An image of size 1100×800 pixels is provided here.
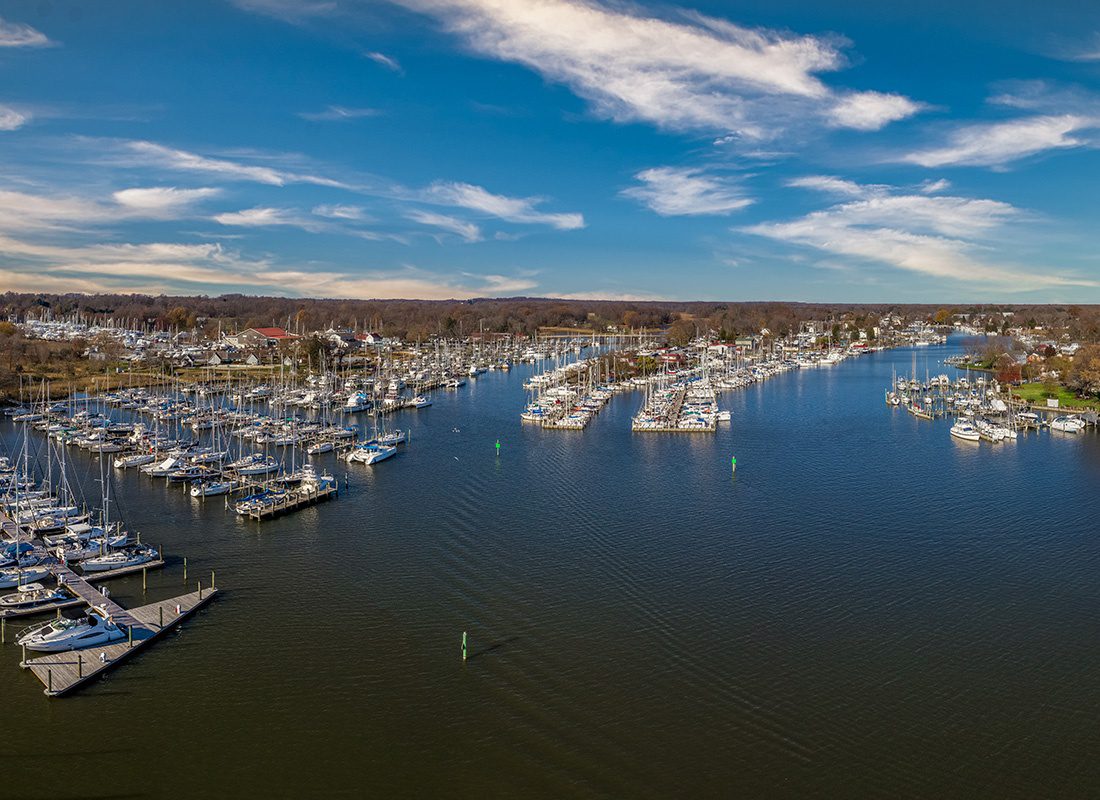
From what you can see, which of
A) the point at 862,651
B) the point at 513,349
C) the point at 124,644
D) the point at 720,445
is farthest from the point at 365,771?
the point at 513,349

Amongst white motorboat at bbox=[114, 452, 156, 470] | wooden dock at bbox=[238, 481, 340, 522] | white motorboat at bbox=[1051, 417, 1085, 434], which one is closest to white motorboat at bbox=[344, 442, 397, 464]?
wooden dock at bbox=[238, 481, 340, 522]

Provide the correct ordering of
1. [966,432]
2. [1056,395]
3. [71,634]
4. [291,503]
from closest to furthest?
[71,634], [291,503], [966,432], [1056,395]

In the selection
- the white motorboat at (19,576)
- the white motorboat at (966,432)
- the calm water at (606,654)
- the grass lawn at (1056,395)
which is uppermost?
the grass lawn at (1056,395)

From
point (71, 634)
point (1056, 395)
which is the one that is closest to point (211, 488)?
point (71, 634)

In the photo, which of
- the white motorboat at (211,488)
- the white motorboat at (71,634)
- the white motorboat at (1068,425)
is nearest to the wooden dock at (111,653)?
the white motorboat at (71,634)

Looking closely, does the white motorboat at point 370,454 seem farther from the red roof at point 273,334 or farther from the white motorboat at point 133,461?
the red roof at point 273,334

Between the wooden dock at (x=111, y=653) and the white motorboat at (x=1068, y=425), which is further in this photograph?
the white motorboat at (x=1068, y=425)

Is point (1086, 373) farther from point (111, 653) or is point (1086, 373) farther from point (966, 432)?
point (111, 653)
